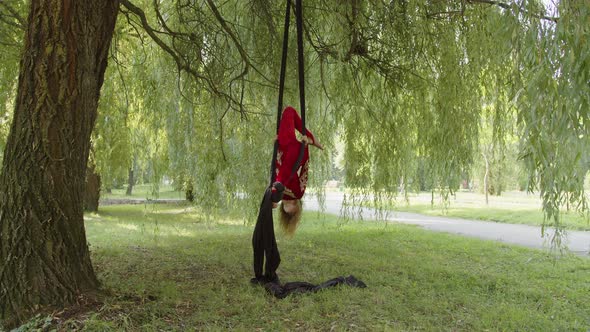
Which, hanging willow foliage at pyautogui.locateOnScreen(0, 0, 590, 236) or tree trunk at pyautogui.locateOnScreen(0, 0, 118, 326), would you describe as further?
hanging willow foliage at pyautogui.locateOnScreen(0, 0, 590, 236)

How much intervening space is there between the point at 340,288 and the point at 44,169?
290cm

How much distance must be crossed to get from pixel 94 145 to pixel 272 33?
4.22 meters

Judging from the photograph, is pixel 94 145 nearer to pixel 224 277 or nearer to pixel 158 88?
pixel 158 88

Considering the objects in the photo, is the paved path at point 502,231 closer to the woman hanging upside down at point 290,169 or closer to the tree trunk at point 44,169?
the woman hanging upside down at point 290,169

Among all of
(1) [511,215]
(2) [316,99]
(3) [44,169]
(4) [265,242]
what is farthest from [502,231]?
(3) [44,169]

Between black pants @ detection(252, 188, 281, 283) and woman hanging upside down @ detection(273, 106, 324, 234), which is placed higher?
woman hanging upside down @ detection(273, 106, 324, 234)

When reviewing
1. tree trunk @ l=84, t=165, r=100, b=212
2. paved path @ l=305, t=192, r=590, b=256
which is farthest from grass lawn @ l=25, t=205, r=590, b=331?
tree trunk @ l=84, t=165, r=100, b=212

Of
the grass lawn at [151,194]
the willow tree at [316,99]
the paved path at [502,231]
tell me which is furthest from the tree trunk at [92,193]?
the willow tree at [316,99]

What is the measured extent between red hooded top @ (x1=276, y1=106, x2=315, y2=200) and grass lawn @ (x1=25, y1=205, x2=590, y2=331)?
1.06m

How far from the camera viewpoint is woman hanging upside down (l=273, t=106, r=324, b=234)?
3.80 m

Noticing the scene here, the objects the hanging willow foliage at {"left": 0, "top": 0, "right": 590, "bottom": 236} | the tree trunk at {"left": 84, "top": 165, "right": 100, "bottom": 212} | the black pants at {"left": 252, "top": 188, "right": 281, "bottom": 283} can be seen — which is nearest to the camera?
the black pants at {"left": 252, "top": 188, "right": 281, "bottom": 283}

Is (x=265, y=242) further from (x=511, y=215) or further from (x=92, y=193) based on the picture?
(x=511, y=215)

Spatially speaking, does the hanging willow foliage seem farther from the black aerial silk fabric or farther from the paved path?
the paved path

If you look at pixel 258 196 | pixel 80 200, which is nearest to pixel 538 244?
pixel 258 196
